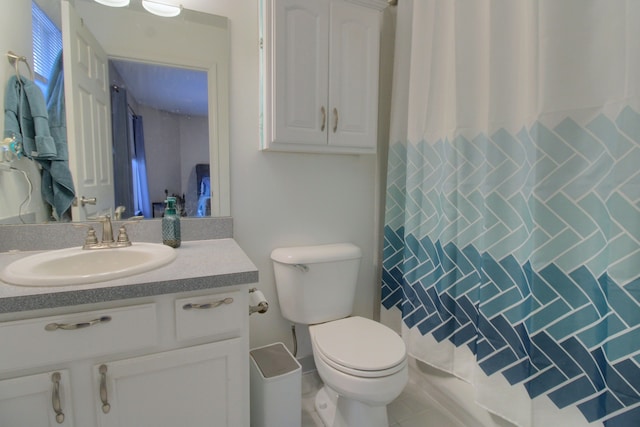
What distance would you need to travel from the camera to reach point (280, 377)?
128 centimetres

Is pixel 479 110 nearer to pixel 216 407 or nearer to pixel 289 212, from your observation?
pixel 289 212

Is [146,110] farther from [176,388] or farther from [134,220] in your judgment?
[176,388]

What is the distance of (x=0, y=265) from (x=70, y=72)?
2.41 ft

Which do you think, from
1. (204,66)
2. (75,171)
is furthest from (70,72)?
(204,66)

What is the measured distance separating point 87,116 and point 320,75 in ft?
3.18

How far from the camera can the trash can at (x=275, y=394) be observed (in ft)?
4.17

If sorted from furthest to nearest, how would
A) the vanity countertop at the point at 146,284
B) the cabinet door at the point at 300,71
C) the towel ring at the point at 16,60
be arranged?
the cabinet door at the point at 300,71
the towel ring at the point at 16,60
the vanity countertop at the point at 146,284

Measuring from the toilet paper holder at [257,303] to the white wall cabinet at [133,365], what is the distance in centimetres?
25

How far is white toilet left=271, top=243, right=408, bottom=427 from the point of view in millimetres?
1163

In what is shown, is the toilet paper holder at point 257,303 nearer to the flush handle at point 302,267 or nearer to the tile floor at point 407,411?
the flush handle at point 302,267

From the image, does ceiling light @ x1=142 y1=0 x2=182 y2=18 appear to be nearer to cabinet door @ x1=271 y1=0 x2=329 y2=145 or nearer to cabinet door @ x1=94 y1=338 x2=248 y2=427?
cabinet door @ x1=271 y1=0 x2=329 y2=145

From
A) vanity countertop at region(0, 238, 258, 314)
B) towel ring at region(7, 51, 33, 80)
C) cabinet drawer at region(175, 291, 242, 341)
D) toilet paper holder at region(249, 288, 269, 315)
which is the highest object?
towel ring at region(7, 51, 33, 80)

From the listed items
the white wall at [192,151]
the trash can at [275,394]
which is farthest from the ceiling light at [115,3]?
the trash can at [275,394]

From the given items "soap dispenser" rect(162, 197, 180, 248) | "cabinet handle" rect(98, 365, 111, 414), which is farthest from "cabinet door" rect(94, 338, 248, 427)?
"soap dispenser" rect(162, 197, 180, 248)
